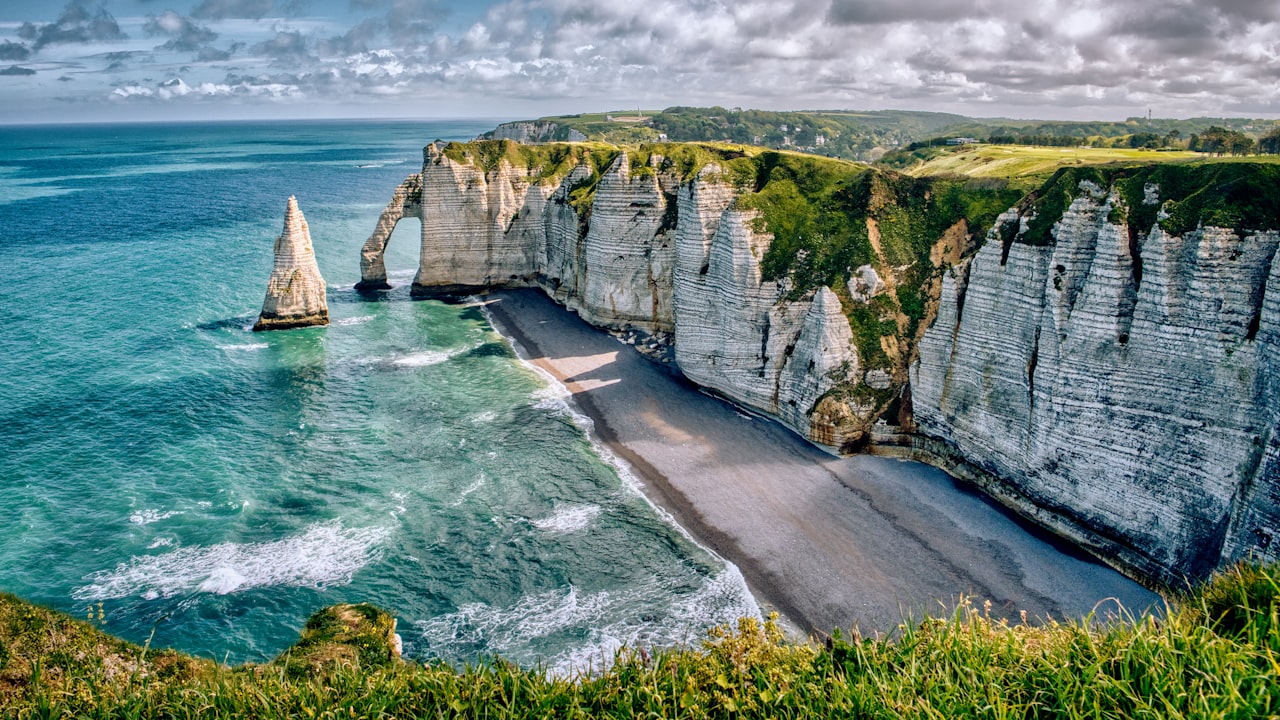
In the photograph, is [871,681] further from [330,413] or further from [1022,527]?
[330,413]

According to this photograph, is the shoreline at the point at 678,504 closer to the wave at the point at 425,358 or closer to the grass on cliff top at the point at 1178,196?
the wave at the point at 425,358

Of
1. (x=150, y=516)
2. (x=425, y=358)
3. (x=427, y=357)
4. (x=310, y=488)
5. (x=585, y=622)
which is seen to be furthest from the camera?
(x=427, y=357)

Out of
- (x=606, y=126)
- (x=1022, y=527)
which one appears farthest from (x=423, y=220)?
(x=606, y=126)

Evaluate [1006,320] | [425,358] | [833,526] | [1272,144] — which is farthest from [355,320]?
[1272,144]

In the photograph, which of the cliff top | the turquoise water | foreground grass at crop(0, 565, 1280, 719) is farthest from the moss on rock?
the cliff top

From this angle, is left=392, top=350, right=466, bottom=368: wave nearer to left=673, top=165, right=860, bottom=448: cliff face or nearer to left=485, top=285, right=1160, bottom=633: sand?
left=485, top=285, right=1160, bottom=633: sand

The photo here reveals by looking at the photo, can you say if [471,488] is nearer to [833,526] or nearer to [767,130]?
[833,526]

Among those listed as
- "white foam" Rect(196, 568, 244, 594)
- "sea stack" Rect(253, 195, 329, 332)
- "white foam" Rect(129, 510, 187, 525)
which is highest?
"sea stack" Rect(253, 195, 329, 332)
